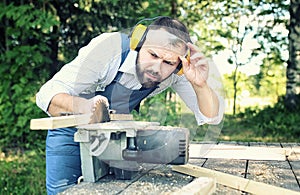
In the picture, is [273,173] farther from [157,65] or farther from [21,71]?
[21,71]

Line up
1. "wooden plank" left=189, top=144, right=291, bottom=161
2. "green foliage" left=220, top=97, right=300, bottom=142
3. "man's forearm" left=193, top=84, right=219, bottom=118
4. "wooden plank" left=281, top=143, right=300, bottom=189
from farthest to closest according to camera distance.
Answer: "green foliage" left=220, top=97, right=300, bottom=142
"wooden plank" left=189, top=144, right=291, bottom=161
"wooden plank" left=281, top=143, right=300, bottom=189
"man's forearm" left=193, top=84, right=219, bottom=118

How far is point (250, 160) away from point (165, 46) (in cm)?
102

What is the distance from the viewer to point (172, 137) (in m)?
1.53

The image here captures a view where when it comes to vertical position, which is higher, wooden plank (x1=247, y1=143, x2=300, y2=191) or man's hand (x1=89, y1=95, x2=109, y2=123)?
man's hand (x1=89, y1=95, x2=109, y2=123)

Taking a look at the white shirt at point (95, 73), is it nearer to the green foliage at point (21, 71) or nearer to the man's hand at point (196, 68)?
the man's hand at point (196, 68)

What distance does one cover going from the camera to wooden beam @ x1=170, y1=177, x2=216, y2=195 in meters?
1.39

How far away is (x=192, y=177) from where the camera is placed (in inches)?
68.1

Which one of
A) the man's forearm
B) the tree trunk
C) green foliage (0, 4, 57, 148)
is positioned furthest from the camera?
the tree trunk

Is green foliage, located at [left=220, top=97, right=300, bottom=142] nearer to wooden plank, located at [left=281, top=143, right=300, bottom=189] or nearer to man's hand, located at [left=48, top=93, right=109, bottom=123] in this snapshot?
wooden plank, located at [left=281, top=143, right=300, bottom=189]

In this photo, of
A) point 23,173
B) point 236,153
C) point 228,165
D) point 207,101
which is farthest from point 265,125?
point 207,101

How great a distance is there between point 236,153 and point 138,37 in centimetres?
112

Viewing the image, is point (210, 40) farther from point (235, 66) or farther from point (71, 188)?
point (71, 188)

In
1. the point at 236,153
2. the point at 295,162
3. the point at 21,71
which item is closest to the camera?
the point at 295,162

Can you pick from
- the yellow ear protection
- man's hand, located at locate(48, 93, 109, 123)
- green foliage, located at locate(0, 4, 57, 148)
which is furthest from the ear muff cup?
green foliage, located at locate(0, 4, 57, 148)
